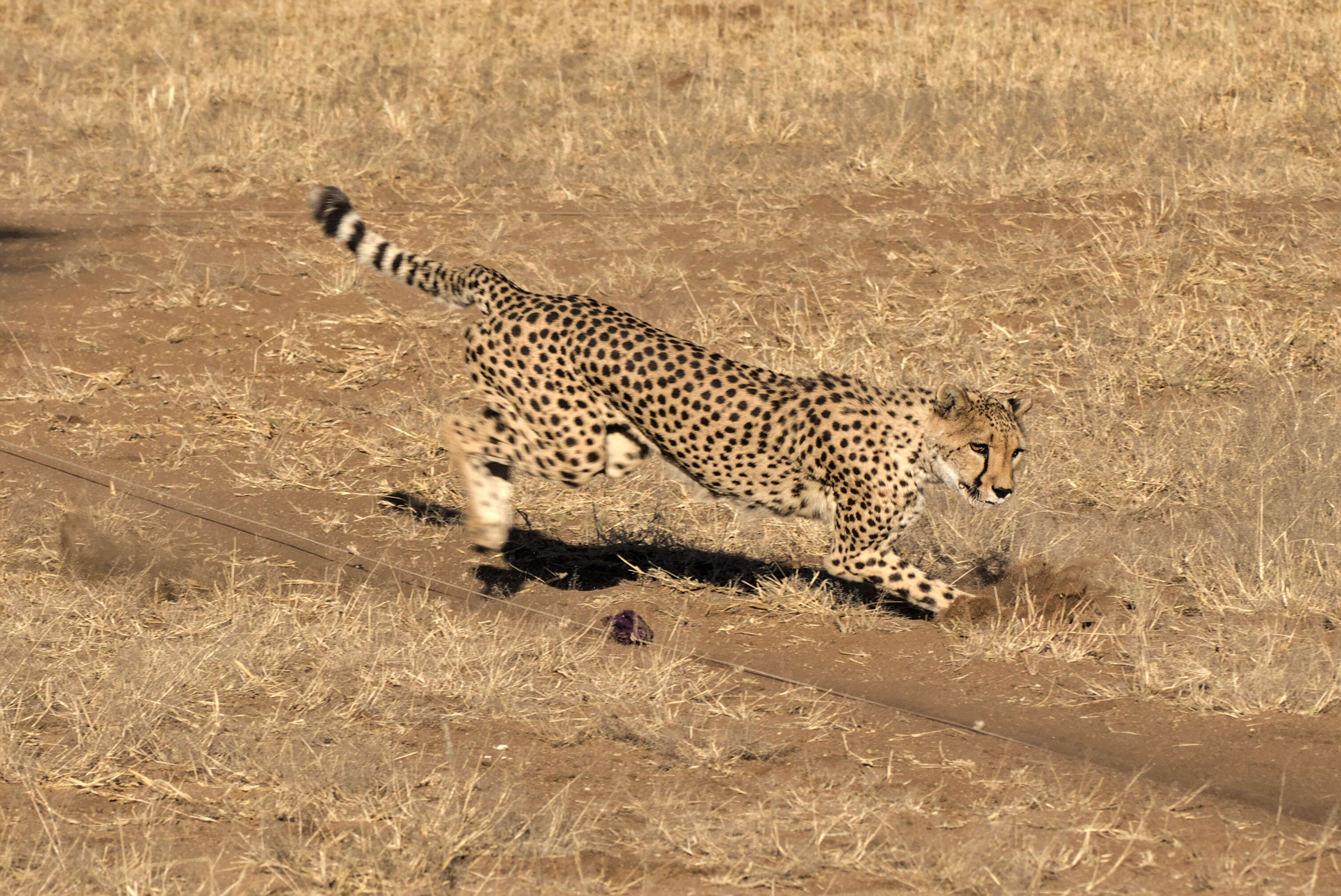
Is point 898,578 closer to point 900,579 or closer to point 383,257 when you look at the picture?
point 900,579

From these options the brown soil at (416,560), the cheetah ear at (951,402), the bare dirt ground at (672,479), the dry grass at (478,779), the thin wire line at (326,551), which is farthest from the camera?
the cheetah ear at (951,402)

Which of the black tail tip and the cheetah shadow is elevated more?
the black tail tip

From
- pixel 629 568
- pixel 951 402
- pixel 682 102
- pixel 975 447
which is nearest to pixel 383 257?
pixel 629 568

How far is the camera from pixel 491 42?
12.1 meters

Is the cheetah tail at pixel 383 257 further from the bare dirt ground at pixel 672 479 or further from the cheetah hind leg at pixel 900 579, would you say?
the cheetah hind leg at pixel 900 579

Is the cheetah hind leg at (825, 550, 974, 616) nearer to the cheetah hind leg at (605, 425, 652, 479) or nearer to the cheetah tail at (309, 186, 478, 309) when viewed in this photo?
the cheetah hind leg at (605, 425, 652, 479)

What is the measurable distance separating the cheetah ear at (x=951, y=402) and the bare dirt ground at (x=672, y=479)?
648mm

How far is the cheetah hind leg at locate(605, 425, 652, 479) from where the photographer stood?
17.2 ft

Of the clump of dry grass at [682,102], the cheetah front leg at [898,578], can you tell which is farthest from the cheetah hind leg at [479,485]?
the clump of dry grass at [682,102]

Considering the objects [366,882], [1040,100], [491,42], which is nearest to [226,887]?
[366,882]

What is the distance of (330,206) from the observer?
529 centimetres

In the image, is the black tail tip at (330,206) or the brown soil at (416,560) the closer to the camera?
the brown soil at (416,560)

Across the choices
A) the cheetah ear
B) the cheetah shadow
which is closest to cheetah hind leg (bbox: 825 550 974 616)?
the cheetah shadow

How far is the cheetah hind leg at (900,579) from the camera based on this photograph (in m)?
4.92
